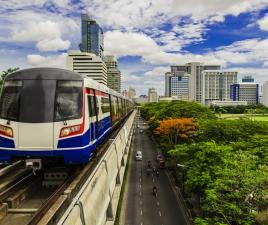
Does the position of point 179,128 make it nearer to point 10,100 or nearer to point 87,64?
point 10,100

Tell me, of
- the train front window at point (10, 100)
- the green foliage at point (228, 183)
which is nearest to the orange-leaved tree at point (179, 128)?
the green foliage at point (228, 183)

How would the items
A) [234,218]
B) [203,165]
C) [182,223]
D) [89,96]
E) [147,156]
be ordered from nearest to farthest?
[89,96]
[234,218]
[203,165]
[182,223]
[147,156]

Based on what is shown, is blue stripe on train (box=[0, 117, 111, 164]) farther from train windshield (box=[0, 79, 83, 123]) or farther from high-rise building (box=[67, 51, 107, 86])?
high-rise building (box=[67, 51, 107, 86])

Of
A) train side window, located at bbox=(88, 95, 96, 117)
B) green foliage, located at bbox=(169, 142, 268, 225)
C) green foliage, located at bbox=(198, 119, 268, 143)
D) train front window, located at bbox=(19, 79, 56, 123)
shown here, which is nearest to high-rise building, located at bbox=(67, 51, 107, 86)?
green foliage, located at bbox=(198, 119, 268, 143)

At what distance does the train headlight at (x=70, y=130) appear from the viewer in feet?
44.1

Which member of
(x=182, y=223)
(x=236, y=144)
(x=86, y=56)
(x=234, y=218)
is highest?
(x=86, y=56)

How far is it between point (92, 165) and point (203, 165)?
1114 cm

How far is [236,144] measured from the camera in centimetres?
3100

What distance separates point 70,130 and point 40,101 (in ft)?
4.91

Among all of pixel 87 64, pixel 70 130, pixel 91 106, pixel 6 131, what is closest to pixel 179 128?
pixel 91 106

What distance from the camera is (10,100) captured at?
1372 centimetres

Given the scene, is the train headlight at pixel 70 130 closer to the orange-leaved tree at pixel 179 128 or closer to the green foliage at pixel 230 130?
the green foliage at pixel 230 130

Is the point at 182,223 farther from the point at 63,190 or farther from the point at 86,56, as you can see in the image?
the point at 86,56

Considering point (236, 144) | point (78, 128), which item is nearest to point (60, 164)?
point (78, 128)
